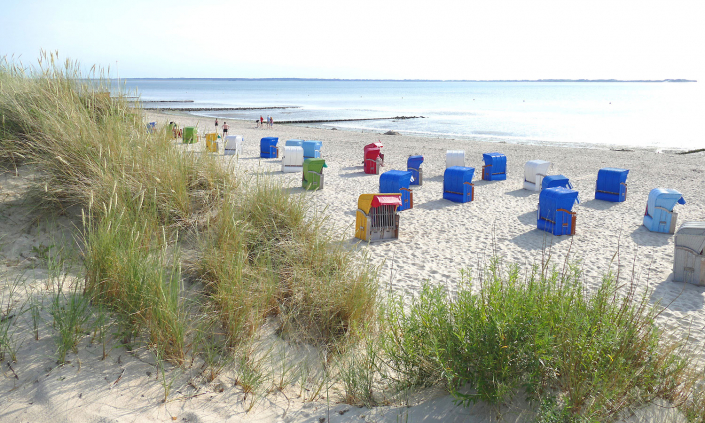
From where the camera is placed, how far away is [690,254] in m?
6.12

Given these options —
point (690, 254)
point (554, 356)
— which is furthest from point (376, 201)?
point (554, 356)

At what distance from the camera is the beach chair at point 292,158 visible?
14078 millimetres

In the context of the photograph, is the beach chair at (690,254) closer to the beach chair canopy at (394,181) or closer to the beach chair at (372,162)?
the beach chair canopy at (394,181)

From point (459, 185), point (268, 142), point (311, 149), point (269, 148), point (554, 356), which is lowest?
point (554, 356)

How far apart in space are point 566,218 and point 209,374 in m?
7.30

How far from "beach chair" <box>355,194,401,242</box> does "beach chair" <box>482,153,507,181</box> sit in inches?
270

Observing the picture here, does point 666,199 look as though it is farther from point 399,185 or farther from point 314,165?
point 314,165

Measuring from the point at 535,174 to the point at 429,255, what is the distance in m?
6.68

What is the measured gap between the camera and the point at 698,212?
10.2 metres

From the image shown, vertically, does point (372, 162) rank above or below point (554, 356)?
above

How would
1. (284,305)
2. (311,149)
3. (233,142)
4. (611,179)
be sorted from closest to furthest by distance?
(284,305), (611,179), (311,149), (233,142)

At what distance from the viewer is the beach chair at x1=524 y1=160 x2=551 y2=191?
12.2m

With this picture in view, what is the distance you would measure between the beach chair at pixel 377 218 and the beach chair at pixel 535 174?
6076 mm

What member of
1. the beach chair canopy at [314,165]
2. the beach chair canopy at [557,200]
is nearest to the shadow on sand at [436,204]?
the beach chair canopy at [557,200]
